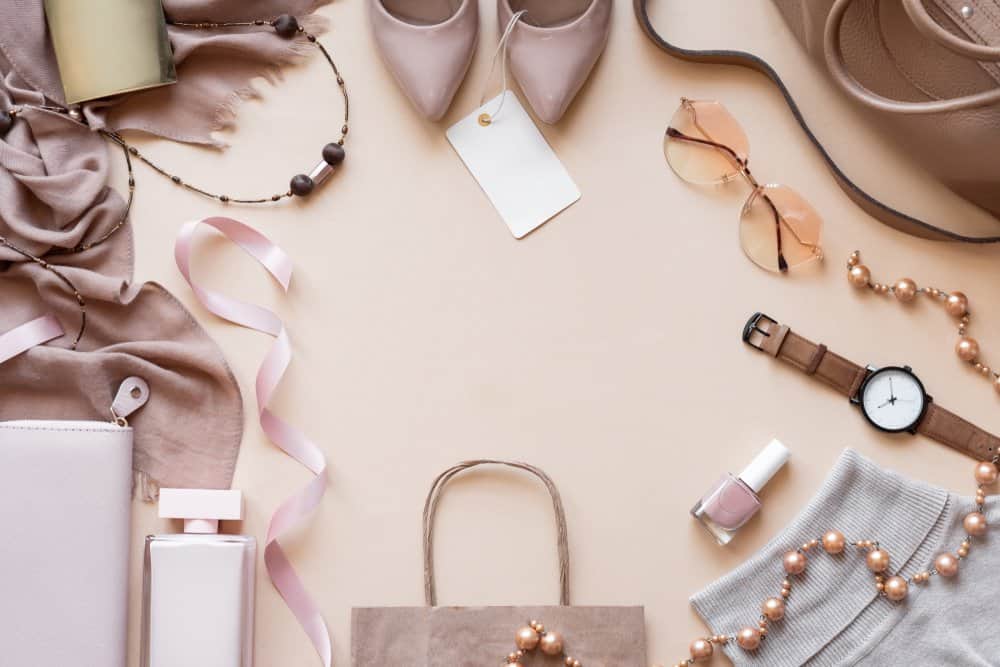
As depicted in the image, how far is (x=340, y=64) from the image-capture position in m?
1.02

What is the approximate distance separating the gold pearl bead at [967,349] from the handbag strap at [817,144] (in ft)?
0.32

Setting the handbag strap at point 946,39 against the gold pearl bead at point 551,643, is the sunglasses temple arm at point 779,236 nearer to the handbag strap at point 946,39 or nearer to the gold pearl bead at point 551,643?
the handbag strap at point 946,39

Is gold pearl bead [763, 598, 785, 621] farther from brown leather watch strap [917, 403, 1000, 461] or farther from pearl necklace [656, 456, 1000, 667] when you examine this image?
brown leather watch strap [917, 403, 1000, 461]

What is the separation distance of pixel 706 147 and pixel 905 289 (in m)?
0.24

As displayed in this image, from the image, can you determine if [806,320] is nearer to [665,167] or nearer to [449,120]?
[665,167]

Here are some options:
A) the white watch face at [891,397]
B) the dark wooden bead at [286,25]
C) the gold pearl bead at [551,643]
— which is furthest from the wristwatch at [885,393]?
the dark wooden bead at [286,25]

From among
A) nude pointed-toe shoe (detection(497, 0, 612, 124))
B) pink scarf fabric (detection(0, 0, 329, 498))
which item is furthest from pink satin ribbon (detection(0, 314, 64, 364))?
nude pointed-toe shoe (detection(497, 0, 612, 124))

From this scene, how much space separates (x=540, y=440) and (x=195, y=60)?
1.69ft

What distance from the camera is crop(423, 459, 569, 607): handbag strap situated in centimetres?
94

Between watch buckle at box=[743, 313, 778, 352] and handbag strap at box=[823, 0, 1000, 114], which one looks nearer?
handbag strap at box=[823, 0, 1000, 114]

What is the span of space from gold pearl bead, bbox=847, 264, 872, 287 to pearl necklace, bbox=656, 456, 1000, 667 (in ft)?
0.69

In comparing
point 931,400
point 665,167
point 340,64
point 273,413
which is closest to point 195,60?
point 340,64

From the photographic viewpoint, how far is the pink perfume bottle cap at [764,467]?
0.95 meters

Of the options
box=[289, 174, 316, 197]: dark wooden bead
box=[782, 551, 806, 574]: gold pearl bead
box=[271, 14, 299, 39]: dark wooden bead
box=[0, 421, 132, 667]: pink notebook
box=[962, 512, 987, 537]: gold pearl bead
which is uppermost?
box=[271, 14, 299, 39]: dark wooden bead
